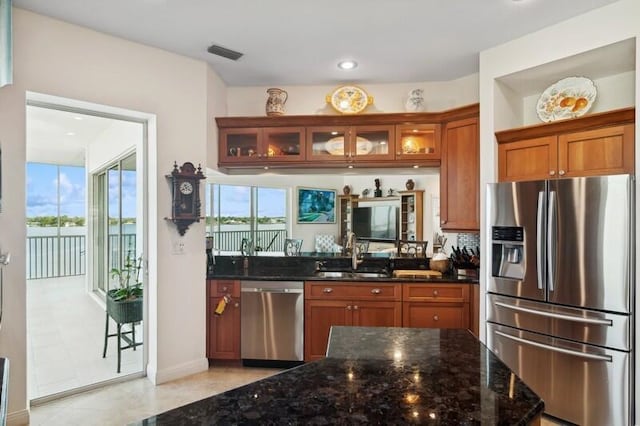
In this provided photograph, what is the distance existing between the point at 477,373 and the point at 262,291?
2536 millimetres

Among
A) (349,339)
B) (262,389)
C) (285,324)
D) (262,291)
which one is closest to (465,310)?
(285,324)

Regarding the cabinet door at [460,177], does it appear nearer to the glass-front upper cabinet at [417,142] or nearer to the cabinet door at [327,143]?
the glass-front upper cabinet at [417,142]

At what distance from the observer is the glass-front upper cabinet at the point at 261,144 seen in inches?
150

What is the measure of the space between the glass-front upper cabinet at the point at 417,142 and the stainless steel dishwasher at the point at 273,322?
1638mm

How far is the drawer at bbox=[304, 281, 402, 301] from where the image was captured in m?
3.47

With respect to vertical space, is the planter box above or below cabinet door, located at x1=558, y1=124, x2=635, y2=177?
below

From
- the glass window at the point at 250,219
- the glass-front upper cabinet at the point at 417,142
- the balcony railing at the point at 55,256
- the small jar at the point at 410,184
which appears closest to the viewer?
the balcony railing at the point at 55,256

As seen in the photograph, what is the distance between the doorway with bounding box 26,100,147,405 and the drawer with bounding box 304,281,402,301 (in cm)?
157

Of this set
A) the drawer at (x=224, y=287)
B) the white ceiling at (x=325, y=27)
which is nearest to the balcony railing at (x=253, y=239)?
the drawer at (x=224, y=287)

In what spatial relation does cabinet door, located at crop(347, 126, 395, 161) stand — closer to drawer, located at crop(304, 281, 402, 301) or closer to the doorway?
drawer, located at crop(304, 281, 402, 301)

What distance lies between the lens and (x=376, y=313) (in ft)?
11.4

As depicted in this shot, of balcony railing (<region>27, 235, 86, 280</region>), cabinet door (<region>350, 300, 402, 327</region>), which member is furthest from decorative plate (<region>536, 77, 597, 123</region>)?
balcony railing (<region>27, 235, 86, 280</region>)

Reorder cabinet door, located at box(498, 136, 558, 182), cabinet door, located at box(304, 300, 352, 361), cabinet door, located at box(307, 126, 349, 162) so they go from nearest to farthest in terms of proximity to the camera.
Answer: cabinet door, located at box(498, 136, 558, 182) → cabinet door, located at box(304, 300, 352, 361) → cabinet door, located at box(307, 126, 349, 162)

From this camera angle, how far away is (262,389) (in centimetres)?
120
